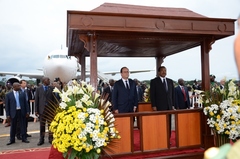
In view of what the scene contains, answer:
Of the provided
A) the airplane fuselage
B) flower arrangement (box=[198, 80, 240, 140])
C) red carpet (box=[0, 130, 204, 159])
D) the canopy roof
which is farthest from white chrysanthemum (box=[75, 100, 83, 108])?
the airplane fuselage

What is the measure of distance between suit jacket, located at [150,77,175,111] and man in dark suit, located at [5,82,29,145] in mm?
3462

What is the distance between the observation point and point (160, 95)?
4.75 metres

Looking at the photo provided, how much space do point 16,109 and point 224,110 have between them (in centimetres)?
485

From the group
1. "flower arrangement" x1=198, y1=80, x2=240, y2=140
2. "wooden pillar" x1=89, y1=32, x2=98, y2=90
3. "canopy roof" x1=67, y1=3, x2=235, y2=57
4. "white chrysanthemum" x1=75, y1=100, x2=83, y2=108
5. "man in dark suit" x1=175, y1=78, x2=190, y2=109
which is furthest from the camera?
"man in dark suit" x1=175, y1=78, x2=190, y2=109

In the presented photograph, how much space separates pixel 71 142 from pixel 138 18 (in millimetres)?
2113

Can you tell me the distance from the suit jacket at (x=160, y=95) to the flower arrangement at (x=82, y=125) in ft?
5.43

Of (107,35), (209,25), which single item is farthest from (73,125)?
(209,25)

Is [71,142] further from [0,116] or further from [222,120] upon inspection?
[0,116]

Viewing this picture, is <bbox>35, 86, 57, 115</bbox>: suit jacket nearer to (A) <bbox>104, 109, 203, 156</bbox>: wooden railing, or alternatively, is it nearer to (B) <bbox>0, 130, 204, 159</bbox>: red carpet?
(B) <bbox>0, 130, 204, 159</bbox>: red carpet

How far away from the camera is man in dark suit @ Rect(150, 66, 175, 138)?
15.5ft

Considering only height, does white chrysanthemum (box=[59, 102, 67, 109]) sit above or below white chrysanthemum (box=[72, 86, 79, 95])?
below

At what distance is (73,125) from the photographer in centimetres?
298

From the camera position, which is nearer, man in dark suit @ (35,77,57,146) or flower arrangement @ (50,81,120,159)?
flower arrangement @ (50,81,120,159)

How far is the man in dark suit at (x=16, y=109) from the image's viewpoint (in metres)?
6.09
